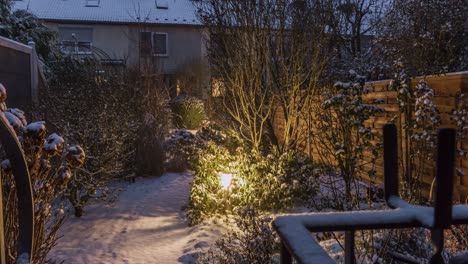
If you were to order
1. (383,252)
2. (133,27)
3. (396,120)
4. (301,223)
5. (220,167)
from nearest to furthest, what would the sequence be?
1. (301,223)
2. (383,252)
3. (396,120)
4. (220,167)
5. (133,27)

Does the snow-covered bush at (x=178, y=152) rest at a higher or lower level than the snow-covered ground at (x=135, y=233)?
higher

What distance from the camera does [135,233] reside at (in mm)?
5949

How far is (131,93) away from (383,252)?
330 inches

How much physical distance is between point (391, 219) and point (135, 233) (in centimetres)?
520

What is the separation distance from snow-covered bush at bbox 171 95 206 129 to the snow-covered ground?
9.08 meters

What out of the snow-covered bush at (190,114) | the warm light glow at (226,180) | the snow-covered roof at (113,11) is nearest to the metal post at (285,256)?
the warm light glow at (226,180)

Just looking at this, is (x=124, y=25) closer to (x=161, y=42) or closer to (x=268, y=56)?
(x=161, y=42)

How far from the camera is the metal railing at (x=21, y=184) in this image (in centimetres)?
200

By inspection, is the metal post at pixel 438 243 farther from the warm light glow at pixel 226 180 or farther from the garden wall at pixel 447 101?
the warm light glow at pixel 226 180

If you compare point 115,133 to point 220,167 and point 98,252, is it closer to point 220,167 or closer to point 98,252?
point 220,167

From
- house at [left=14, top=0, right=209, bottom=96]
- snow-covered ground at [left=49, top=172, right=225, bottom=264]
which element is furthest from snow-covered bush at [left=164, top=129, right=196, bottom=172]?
house at [left=14, top=0, right=209, bottom=96]

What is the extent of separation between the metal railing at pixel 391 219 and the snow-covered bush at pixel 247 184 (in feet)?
16.0

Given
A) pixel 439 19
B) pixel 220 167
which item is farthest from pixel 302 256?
pixel 439 19

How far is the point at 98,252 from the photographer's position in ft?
17.3
